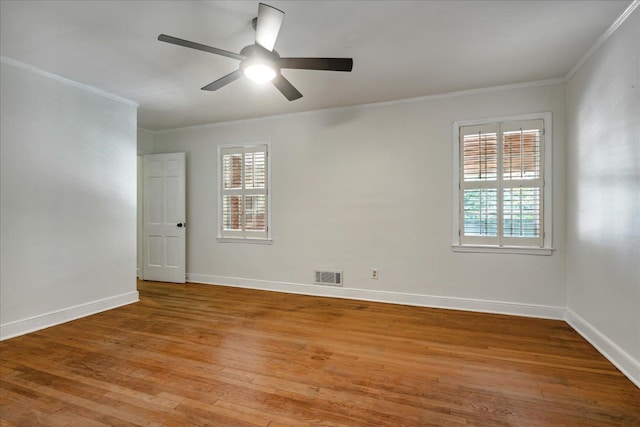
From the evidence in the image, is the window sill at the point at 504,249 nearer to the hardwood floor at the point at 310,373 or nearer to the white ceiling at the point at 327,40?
the hardwood floor at the point at 310,373

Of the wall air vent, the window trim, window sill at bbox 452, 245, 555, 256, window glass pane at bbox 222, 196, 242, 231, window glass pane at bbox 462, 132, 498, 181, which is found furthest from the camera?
window glass pane at bbox 222, 196, 242, 231

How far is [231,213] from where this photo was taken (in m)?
5.32

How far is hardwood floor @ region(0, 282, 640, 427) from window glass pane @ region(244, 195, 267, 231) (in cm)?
167

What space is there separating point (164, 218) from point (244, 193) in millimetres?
1529

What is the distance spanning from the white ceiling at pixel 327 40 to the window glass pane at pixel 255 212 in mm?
1672

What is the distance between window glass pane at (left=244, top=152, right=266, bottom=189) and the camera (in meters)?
5.10

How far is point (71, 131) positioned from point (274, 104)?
2.38m

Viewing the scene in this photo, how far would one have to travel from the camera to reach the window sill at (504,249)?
3.69 m

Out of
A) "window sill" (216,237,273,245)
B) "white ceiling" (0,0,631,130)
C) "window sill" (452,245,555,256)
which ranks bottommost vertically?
"window sill" (216,237,273,245)

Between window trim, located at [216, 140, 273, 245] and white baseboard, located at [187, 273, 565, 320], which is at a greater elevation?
window trim, located at [216, 140, 273, 245]

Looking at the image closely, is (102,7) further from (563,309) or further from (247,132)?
(563,309)

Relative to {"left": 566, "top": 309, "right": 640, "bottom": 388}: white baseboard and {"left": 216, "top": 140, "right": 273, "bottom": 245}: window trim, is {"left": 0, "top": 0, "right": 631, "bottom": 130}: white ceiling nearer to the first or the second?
{"left": 216, "top": 140, "right": 273, "bottom": 245}: window trim

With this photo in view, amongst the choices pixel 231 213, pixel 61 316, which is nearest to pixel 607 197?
pixel 231 213

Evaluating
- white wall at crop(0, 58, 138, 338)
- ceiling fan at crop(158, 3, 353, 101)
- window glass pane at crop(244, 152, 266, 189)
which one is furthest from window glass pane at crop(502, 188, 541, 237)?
white wall at crop(0, 58, 138, 338)
